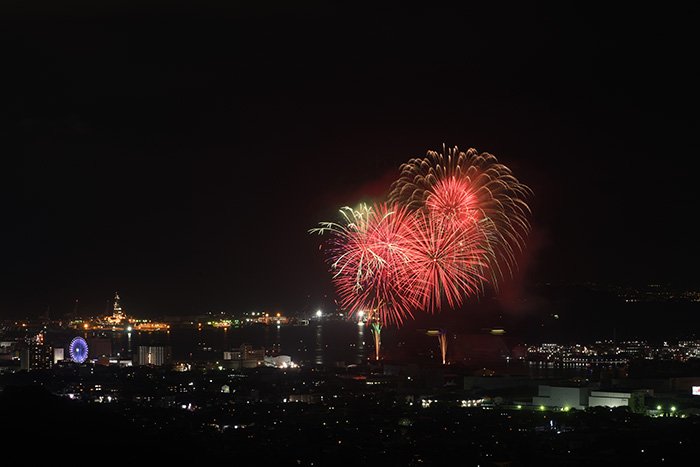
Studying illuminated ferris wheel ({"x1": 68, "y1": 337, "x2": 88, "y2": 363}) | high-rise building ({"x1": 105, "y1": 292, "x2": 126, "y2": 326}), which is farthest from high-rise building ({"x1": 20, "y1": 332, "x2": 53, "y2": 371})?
high-rise building ({"x1": 105, "y1": 292, "x2": 126, "y2": 326})

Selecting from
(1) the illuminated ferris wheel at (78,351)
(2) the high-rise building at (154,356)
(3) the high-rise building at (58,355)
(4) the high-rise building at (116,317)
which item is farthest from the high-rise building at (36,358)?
(4) the high-rise building at (116,317)

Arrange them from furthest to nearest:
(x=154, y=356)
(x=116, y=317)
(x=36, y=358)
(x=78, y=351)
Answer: (x=116, y=317)
(x=78, y=351)
(x=154, y=356)
(x=36, y=358)

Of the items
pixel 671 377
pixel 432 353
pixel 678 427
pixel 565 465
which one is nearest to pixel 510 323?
pixel 432 353

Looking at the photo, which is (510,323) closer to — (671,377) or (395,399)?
(671,377)

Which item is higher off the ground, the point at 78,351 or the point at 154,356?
the point at 78,351

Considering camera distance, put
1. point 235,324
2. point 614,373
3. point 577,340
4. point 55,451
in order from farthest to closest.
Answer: point 235,324
point 577,340
point 614,373
point 55,451

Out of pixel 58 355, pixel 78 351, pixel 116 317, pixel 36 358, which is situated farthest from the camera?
pixel 116 317

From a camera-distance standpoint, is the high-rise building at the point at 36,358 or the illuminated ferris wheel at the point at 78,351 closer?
the high-rise building at the point at 36,358

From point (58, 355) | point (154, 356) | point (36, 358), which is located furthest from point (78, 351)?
point (36, 358)

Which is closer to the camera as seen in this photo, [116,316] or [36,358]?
[36,358]

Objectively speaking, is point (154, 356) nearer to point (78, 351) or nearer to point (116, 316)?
point (78, 351)

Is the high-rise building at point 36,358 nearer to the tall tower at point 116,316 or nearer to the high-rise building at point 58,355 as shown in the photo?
the high-rise building at point 58,355
